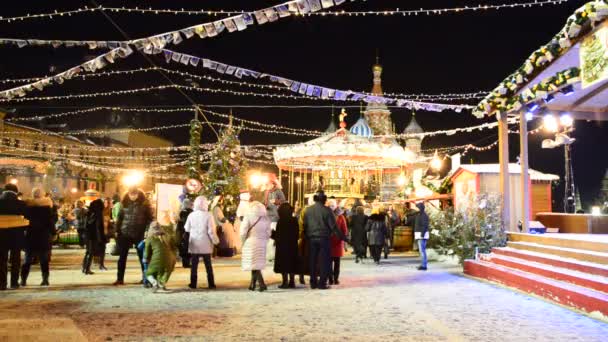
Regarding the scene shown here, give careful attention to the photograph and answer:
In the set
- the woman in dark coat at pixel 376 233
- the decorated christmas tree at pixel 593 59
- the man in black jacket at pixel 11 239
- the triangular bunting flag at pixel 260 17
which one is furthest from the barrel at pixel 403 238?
the man in black jacket at pixel 11 239

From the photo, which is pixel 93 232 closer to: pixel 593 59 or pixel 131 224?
pixel 131 224

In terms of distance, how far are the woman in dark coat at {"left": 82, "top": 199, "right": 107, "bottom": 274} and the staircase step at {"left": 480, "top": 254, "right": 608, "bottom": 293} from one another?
8.64 meters

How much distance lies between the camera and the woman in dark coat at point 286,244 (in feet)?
34.3

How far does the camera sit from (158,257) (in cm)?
962

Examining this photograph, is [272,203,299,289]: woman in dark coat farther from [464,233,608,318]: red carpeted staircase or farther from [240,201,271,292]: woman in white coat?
[464,233,608,318]: red carpeted staircase

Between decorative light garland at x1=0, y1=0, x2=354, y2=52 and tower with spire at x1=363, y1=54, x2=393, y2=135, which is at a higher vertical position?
tower with spire at x1=363, y1=54, x2=393, y2=135

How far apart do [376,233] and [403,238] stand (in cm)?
589

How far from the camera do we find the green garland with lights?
9.45 m

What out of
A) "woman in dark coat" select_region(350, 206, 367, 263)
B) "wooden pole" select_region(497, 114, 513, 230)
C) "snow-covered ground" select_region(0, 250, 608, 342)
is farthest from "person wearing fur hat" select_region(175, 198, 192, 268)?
"wooden pole" select_region(497, 114, 513, 230)

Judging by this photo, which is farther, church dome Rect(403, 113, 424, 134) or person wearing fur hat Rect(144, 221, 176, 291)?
church dome Rect(403, 113, 424, 134)

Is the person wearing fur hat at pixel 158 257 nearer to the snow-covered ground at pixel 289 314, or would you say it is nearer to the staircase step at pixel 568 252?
the snow-covered ground at pixel 289 314

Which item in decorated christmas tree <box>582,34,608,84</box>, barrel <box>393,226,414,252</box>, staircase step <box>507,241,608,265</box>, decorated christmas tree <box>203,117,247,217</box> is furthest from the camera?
barrel <box>393,226,414,252</box>

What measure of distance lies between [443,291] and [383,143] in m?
16.5

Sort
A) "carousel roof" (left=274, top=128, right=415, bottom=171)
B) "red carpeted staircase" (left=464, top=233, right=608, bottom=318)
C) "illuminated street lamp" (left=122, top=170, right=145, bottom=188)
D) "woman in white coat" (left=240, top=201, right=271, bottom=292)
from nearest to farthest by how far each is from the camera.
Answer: "red carpeted staircase" (left=464, top=233, right=608, bottom=318) < "woman in white coat" (left=240, top=201, right=271, bottom=292) < "illuminated street lamp" (left=122, top=170, right=145, bottom=188) < "carousel roof" (left=274, top=128, right=415, bottom=171)
